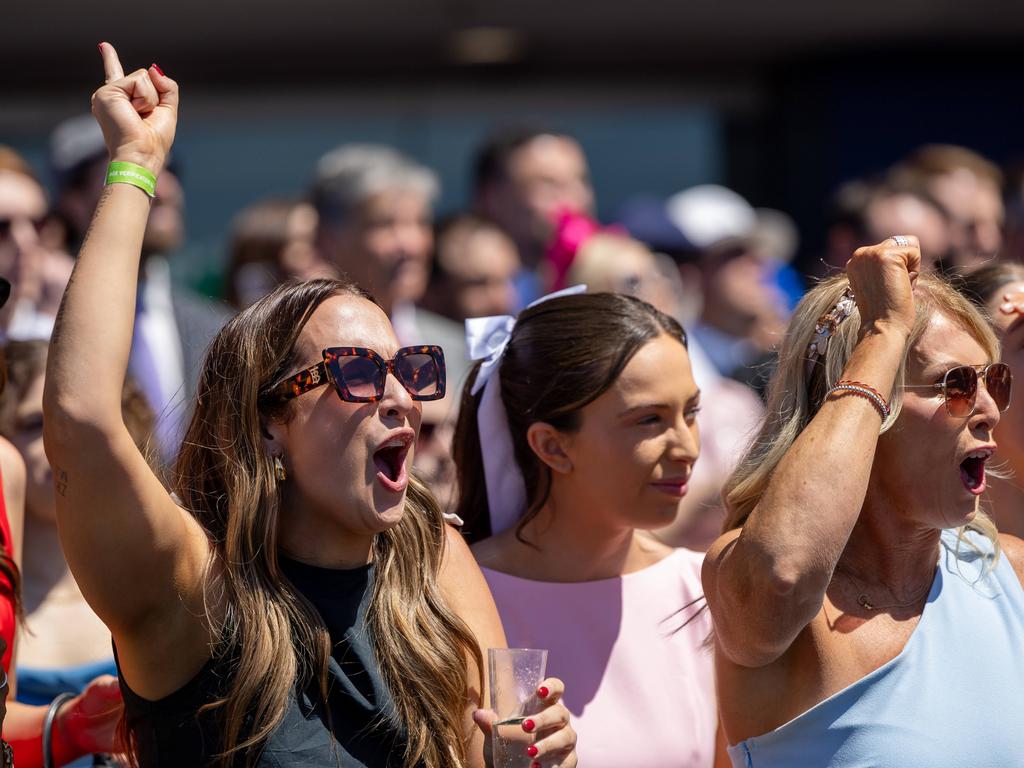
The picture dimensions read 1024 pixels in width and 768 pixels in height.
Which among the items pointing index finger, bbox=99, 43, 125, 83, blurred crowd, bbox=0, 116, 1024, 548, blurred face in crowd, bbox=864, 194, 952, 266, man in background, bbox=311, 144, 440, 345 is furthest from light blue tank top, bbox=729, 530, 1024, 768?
blurred face in crowd, bbox=864, 194, 952, 266

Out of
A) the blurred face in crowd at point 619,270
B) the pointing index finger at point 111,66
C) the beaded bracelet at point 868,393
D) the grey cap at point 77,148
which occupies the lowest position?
the beaded bracelet at point 868,393

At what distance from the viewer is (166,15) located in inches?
324

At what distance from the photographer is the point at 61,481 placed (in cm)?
226

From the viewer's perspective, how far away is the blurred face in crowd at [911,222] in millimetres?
5984

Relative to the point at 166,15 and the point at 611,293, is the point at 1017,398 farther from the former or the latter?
the point at 166,15

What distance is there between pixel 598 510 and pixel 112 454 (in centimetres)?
151

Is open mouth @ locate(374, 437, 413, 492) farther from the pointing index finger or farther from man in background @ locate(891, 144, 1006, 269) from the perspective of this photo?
man in background @ locate(891, 144, 1006, 269)

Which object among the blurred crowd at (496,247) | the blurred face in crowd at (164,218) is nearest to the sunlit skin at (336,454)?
the blurred crowd at (496,247)

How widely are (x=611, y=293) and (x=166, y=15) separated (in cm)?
534

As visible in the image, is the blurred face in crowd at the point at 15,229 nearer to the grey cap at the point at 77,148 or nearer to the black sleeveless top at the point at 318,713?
the grey cap at the point at 77,148

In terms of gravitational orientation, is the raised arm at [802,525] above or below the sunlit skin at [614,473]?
below

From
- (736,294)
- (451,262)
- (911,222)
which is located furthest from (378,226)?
(911,222)

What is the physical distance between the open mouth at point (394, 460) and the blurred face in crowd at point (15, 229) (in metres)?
2.85

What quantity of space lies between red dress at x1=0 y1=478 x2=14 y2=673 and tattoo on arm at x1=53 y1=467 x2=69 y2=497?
0.58 metres
